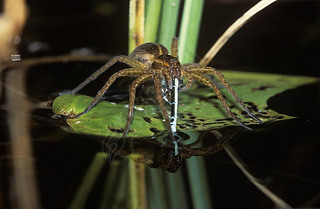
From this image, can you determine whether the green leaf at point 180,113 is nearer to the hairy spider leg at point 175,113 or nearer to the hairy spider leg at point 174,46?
the hairy spider leg at point 175,113

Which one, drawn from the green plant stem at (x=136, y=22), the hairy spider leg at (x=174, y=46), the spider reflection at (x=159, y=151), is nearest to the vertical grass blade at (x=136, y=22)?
the green plant stem at (x=136, y=22)

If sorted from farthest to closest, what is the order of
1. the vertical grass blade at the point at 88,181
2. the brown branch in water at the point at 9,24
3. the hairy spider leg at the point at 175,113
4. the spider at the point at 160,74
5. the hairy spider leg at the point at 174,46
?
the brown branch in water at the point at 9,24
the hairy spider leg at the point at 174,46
the spider at the point at 160,74
the hairy spider leg at the point at 175,113
the vertical grass blade at the point at 88,181

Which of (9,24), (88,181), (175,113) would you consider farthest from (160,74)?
(9,24)

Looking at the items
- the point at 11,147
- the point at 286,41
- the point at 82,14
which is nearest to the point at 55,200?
the point at 11,147

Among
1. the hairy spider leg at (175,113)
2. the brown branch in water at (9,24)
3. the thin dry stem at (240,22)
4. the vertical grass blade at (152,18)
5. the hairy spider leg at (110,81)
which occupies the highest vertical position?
the brown branch in water at (9,24)

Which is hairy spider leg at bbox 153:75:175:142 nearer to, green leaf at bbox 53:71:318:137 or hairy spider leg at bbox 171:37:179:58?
green leaf at bbox 53:71:318:137

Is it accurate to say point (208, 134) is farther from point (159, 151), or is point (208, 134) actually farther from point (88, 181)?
point (88, 181)

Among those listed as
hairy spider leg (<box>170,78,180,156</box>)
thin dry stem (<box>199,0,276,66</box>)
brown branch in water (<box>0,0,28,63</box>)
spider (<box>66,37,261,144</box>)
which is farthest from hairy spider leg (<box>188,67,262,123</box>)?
brown branch in water (<box>0,0,28,63</box>)
